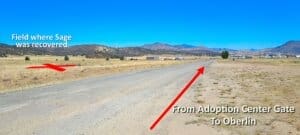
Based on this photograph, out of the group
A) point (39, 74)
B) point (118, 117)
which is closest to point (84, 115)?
point (118, 117)

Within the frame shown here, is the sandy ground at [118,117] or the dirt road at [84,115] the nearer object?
the dirt road at [84,115]

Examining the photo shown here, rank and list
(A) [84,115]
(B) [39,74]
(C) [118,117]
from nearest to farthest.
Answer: (C) [118,117], (A) [84,115], (B) [39,74]

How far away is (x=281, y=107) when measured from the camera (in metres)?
16.7

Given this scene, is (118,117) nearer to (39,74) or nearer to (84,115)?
(84,115)

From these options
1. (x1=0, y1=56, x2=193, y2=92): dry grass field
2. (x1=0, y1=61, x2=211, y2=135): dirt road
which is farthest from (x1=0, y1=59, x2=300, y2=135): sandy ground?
(x1=0, y1=56, x2=193, y2=92): dry grass field

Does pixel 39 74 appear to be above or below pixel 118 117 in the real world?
below

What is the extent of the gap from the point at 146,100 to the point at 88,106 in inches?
125

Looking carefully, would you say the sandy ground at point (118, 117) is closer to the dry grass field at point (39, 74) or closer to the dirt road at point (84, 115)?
the dirt road at point (84, 115)

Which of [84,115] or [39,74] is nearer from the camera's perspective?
[84,115]

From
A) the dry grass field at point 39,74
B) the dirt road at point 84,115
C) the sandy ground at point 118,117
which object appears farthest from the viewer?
the dry grass field at point 39,74

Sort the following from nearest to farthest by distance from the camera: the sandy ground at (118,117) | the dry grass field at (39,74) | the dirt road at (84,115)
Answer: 1. the dirt road at (84,115)
2. the sandy ground at (118,117)
3. the dry grass field at (39,74)

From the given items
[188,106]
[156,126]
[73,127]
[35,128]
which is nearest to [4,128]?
[35,128]

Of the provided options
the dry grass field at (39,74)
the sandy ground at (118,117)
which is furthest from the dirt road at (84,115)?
the dry grass field at (39,74)

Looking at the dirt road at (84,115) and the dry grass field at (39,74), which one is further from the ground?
the dirt road at (84,115)
